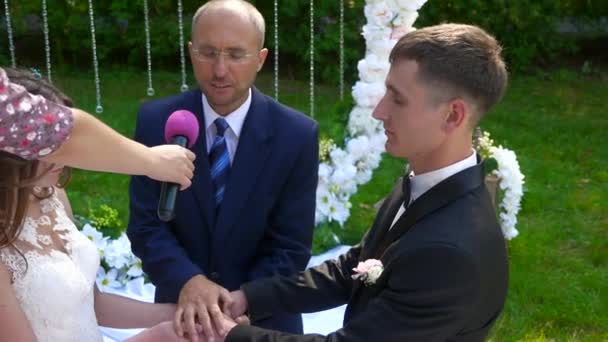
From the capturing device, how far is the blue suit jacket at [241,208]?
324cm

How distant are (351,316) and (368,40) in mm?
3097

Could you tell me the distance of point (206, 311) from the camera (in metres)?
2.89

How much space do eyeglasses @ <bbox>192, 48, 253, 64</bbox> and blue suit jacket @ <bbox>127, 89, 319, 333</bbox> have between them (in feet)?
0.58

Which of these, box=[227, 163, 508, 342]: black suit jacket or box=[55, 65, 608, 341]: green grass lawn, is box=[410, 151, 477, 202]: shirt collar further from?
→ box=[55, 65, 608, 341]: green grass lawn

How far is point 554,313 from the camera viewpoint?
17.3 ft

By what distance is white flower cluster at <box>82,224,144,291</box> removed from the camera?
5293 millimetres

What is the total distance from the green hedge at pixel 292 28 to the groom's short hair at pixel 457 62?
8.51 metres

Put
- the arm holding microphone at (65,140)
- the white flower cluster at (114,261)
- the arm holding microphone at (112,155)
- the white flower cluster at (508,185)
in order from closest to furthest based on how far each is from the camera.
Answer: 1. the arm holding microphone at (65,140)
2. the arm holding microphone at (112,155)
3. the white flower cluster at (114,261)
4. the white flower cluster at (508,185)

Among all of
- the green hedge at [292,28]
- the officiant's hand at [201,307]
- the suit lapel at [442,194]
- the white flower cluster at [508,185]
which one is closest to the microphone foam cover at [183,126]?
the officiant's hand at [201,307]

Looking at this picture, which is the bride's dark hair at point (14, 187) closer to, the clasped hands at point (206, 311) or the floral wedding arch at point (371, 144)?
the clasped hands at point (206, 311)

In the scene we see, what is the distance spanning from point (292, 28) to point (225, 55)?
327 inches

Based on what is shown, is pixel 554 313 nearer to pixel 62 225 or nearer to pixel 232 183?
pixel 232 183

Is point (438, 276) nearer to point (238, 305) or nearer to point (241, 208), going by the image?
point (238, 305)

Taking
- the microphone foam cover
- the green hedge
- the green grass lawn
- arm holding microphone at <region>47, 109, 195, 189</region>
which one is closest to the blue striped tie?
the microphone foam cover
